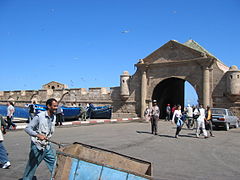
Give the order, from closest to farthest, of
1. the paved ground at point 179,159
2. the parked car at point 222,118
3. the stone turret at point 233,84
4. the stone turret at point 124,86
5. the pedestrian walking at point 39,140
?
the pedestrian walking at point 39,140 < the paved ground at point 179,159 < the parked car at point 222,118 < the stone turret at point 233,84 < the stone turret at point 124,86

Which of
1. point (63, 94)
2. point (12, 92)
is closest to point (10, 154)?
point (63, 94)

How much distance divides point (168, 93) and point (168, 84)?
1.21 m

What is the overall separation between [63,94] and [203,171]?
2363 centimetres

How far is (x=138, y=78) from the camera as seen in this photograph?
22719mm

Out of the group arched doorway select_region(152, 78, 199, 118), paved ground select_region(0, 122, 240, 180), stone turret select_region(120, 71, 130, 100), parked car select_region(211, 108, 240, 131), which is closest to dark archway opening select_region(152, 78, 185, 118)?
arched doorway select_region(152, 78, 199, 118)

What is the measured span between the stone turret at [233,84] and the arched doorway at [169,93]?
677 centimetres

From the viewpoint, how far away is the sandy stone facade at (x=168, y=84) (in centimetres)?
1822

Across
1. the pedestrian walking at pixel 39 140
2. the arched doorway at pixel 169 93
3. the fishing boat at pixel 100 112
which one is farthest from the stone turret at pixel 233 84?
the pedestrian walking at pixel 39 140

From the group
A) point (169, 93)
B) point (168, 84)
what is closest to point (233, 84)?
point (168, 84)

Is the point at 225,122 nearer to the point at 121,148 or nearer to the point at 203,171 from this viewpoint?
the point at 121,148

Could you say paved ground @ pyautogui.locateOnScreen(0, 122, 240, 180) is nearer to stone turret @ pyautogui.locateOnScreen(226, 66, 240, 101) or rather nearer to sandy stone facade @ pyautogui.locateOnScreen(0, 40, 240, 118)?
stone turret @ pyautogui.locateOnScreen(226, 66, 240, 101)

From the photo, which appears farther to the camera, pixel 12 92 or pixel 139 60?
pixel 12 92

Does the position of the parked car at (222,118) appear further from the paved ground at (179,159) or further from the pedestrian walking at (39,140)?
the pedestrian walking at (39,140)

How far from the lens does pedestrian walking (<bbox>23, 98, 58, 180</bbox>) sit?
4.25m
